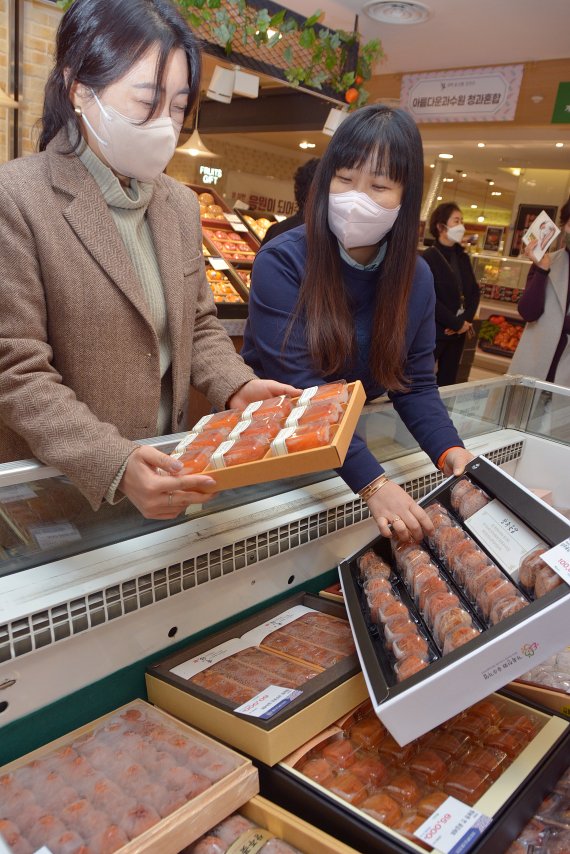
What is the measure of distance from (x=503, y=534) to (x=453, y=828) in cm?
56

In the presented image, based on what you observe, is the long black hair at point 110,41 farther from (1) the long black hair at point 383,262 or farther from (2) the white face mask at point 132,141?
(1) the long black hair at point 383,262

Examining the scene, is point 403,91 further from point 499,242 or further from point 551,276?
point 551,276

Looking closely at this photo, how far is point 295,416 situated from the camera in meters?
1.25

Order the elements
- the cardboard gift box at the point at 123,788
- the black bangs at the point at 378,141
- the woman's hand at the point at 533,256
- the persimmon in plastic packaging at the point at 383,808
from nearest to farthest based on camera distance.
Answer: the cardboard gift box at the point at 123,788, the persimmon in plastic packaging at the point at 383,808, the black bangs at the point at 378,141, the woman's hand at the point at 533,256

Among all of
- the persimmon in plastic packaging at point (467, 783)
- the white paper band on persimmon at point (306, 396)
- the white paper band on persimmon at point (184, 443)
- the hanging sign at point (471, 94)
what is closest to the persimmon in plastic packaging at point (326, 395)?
the white paper band on persimmon at point (306, 396)

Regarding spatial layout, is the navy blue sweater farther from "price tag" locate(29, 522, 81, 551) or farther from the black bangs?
"price tag" locate(29, 522, 81, 551)

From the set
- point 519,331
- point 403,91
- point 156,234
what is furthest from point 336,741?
point 403,91

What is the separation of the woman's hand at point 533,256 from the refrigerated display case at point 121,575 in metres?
2.66

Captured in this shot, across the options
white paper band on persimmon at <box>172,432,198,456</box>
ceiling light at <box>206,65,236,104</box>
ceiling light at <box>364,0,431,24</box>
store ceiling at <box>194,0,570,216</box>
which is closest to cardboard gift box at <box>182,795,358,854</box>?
white paper band on persimmon at <box>172,432,198,456</box>

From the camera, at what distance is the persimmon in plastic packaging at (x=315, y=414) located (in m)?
1.20

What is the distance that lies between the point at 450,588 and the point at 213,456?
1.85 feet

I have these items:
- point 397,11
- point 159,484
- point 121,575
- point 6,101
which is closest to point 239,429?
point 159,484

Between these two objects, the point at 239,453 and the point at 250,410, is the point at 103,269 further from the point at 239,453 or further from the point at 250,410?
the point at 239,453

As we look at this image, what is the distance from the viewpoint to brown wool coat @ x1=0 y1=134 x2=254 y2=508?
1192 millimetres
